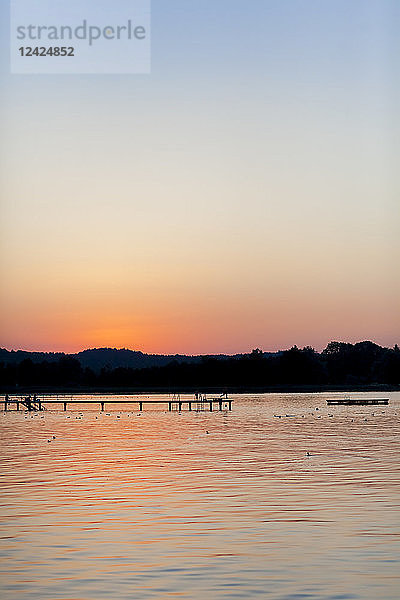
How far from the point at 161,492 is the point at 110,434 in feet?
153

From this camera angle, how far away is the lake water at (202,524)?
21.0m

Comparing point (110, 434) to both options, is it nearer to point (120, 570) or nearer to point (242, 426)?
point (242, 426)

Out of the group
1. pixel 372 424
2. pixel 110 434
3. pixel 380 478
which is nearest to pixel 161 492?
pixel 380 478

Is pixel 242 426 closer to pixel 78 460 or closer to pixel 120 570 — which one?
pixel 78 460

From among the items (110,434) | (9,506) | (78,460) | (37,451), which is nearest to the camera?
(9,506)

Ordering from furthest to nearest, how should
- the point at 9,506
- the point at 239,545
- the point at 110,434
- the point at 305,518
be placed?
1. the point at 110,434
2. the point at 9,506
3. the point at 305,518
4. the point at 239,545

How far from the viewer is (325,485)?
3869 cm

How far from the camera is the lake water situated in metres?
21.0

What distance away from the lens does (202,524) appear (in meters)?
29.1

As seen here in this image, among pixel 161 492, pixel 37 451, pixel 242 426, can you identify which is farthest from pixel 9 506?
pixel 242 426

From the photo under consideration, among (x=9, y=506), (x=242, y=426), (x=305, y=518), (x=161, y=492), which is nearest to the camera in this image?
(x=305, y=518)

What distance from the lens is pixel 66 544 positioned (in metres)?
25.8

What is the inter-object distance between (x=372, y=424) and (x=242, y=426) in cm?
1492

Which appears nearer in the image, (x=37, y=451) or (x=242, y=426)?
(x=37, y=451)
